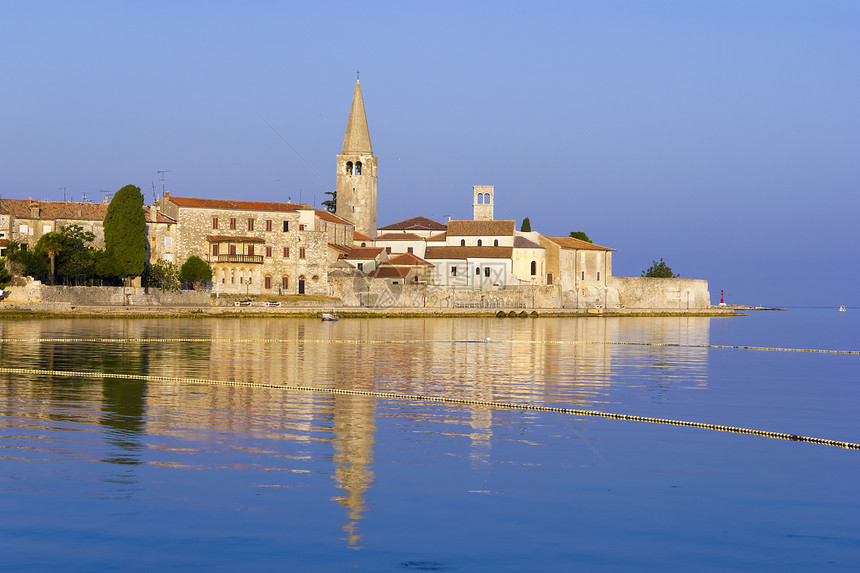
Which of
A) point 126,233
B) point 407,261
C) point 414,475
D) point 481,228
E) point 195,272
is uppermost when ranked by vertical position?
point 481,228

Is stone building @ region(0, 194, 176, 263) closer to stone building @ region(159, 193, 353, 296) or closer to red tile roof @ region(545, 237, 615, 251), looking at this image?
stone building @ region(159, 193, 353, 296)

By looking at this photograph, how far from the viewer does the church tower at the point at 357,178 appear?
82938 mm

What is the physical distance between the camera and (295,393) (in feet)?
60.9

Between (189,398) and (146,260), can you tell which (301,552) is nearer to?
(189,398)

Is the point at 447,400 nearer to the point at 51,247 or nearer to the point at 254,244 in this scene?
→ the point at 51,247

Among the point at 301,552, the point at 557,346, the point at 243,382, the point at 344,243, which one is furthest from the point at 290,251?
the point at 301,552

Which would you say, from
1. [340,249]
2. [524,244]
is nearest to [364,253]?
[340,249]

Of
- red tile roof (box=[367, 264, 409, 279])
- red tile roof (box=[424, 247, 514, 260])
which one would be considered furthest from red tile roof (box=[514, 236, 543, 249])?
red tile roof (box=[367, 264, 409, 279])

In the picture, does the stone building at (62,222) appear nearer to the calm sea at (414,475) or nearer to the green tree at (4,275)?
the green tree at (4,275)

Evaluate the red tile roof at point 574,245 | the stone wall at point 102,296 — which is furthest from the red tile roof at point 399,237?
the stone wall at point 102,296

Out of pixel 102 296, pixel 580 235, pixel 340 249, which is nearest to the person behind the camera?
pixel 102 296

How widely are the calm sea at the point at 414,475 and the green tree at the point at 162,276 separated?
4305 cm

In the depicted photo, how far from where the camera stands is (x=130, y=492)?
32.1 ft

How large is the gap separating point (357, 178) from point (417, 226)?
6753 millimetres
